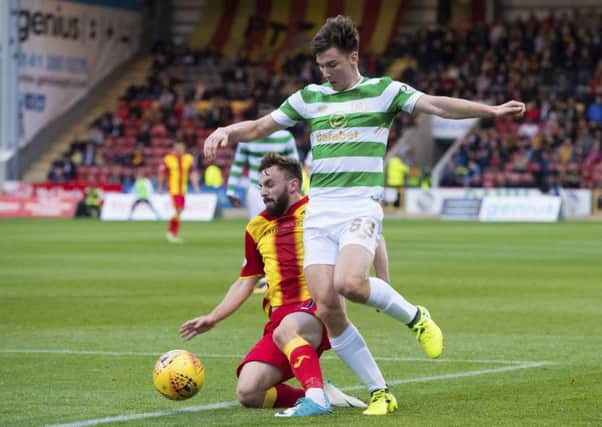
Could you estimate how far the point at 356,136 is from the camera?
8227 mm

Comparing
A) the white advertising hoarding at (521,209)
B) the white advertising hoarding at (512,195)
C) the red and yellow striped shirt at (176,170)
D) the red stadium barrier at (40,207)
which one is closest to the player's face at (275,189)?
the red and yellow striped shirt at (176,170)

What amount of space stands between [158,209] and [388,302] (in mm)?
35924

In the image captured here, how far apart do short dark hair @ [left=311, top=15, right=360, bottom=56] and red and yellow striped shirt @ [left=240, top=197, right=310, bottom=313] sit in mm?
1113

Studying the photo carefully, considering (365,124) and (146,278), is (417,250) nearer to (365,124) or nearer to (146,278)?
(146,278)

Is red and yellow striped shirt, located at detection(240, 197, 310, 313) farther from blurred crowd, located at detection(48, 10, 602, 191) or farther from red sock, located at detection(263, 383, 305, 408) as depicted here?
blurred crowd, located at detection(48, 10, 602, 191)

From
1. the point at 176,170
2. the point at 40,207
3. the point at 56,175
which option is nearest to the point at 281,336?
the point at 176,170

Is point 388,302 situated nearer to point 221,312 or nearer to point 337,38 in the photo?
point 221,312

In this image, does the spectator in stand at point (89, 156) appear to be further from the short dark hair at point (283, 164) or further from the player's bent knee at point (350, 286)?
the player's bent knee at point (350, 286)

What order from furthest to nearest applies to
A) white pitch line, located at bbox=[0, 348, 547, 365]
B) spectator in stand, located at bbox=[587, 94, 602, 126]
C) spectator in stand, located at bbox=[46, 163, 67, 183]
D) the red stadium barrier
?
spectator in stand, located at bbox=[46, 163, 67, 183] → spectator in stand, located at bbox=[587, 94, 602, 126] → the red stadium barrier → white pitch line, located at bbox=[0, 348, 547, 365]

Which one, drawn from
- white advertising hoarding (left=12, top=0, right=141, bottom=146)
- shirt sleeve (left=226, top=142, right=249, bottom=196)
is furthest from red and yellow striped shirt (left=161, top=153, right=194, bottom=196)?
white advertising hoarding (left=12, top=0, right=141, bottom=146)

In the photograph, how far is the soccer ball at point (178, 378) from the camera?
8.23m

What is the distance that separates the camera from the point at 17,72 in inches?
1935

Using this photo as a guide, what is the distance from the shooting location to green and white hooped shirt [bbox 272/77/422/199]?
8203mm

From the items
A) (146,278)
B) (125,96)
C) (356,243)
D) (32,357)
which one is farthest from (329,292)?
(125,96)
